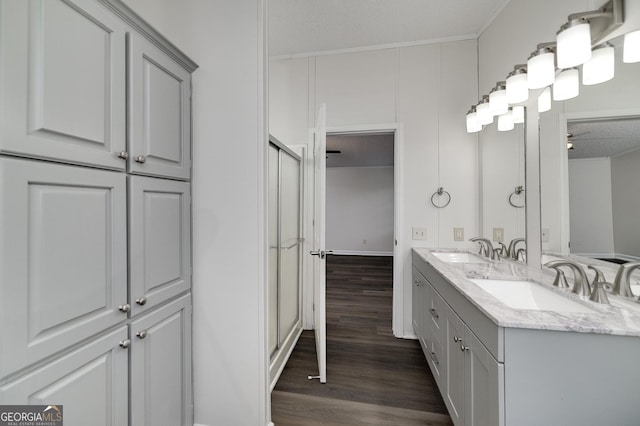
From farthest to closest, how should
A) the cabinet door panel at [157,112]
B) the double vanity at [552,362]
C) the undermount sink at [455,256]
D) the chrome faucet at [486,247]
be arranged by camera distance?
the undermount sink at [455,256], the chrome faucet at [486,247], the cabinet door panel at [157,112], the double vanity at [552,362]

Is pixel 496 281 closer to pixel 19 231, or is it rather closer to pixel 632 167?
pixel 632 167

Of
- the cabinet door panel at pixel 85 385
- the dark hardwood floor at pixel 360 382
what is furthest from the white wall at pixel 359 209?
the cabinet door panel at pixel 85 385

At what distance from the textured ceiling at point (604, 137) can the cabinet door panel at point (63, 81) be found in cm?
218

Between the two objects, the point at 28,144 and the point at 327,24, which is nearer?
the point at 28,144

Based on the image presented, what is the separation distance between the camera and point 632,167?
1.16 meters

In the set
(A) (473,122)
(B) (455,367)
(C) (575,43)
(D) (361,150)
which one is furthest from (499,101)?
(D) (361,150)


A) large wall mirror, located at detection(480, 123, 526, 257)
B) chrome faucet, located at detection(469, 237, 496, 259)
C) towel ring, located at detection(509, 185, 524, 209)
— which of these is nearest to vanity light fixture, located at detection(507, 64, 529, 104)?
large wall mirror, located at detection(480, 123, 526, 257)

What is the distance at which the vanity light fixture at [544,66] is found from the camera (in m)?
1.42

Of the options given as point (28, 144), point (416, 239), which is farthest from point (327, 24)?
point (28, 144)

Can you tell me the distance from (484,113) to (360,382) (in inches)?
90.6

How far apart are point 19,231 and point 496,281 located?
2055 mm

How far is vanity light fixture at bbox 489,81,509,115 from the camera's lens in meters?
1.85

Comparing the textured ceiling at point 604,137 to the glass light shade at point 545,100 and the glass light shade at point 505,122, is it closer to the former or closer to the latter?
the glass light shade at point 545,100

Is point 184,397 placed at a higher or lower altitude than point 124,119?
lower
